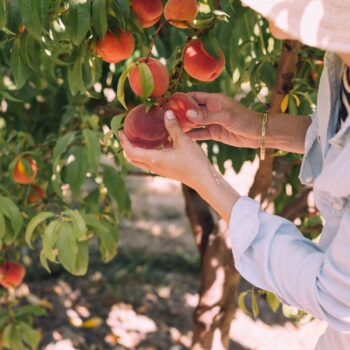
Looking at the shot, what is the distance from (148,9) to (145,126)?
1.05 feet

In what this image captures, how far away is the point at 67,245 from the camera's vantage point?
166cm

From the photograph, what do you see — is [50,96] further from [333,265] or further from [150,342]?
[333,265]

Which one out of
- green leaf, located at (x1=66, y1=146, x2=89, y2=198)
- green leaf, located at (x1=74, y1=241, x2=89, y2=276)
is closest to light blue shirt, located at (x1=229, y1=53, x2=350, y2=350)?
green leaf, located at (x1=74, y1=241, x2=89, y2=276)

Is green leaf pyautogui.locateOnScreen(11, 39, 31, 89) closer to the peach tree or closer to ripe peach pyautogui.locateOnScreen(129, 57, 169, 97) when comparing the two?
the peach tree

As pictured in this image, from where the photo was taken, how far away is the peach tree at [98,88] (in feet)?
4.48

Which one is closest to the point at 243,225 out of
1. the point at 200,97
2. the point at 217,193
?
the point at 217,193

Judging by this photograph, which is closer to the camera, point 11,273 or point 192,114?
point 192,114

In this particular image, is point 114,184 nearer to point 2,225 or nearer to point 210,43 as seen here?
point 2,225

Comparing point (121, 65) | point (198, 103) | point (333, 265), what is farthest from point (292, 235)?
point (121, 65)

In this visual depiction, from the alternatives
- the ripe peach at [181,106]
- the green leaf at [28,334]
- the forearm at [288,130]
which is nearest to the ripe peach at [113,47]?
the ripe peach at [181,106]

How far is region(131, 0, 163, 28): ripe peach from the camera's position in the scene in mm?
1451

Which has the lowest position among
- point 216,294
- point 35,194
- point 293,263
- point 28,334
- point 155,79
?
point 28,334

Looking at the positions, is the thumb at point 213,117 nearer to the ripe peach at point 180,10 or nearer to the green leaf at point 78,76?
the ripe peach at point 180,10

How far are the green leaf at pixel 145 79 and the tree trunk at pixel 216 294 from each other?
1.17 metres
